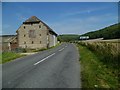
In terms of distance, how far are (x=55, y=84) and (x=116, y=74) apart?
11.9 ft

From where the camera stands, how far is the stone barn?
51.7 m

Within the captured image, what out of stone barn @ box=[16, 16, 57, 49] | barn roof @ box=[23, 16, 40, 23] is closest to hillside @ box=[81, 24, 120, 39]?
stone barn @ box=[16, 16, 57, 49]

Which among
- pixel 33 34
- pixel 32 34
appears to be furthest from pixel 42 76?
pixel 32 34

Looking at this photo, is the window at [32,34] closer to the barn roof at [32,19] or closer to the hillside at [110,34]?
the barn roof at [32,19]

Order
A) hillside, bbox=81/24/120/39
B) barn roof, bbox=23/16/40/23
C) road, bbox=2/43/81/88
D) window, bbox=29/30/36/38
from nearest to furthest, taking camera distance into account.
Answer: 1. road, bbox=2/43/81/88
2. window, bbox=29/30/36/38
3. barn roof, bbox=23/16/40/23
4. hillside, bbox=81/24/120/39

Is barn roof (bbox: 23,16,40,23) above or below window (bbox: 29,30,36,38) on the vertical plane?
above

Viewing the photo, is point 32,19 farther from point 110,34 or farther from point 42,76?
point 42,76

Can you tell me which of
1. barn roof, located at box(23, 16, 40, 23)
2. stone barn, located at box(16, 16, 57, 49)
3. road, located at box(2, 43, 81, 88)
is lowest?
road, located at box(2, 43, 81, 88)

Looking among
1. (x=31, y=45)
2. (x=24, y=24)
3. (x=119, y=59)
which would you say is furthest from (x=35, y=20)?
(x=119, y=59)

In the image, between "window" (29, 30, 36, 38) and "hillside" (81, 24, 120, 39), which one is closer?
"window" (29, 30, 36, 38)

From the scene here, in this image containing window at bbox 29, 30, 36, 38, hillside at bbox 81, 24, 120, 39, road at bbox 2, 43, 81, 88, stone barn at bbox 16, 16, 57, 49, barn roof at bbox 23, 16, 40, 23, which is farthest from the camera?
hillside at bbox 81, 24, 120, 39

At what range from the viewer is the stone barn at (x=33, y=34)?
2034 inches

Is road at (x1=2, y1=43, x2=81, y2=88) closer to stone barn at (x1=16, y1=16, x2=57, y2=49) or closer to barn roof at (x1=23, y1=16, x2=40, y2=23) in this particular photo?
stone barn at (x1=16, y1=16, x2=57, y2=49)

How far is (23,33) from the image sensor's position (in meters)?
52.8
